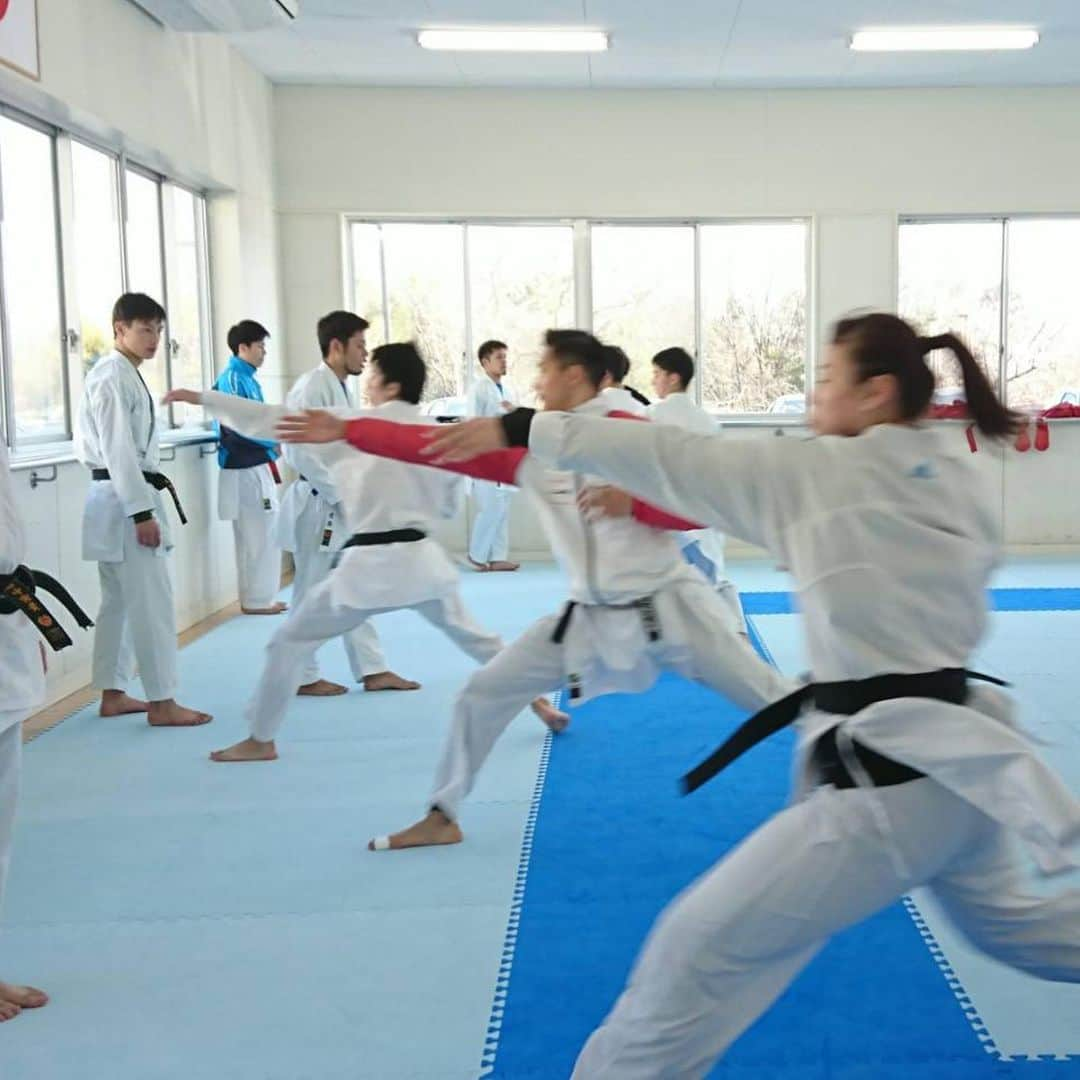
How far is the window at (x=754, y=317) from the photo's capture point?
9.52 meters

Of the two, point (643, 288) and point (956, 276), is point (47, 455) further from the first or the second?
point (956, 276)

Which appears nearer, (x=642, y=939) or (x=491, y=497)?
(x=642, y=939)

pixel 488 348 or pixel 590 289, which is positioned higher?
pixel 590 289

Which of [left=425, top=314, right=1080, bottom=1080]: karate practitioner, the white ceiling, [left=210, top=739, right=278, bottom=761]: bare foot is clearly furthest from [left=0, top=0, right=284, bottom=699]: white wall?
[left=425, top=314, right=1080, bottom=1080]: karate practitioner

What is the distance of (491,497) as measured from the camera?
8.98 metres

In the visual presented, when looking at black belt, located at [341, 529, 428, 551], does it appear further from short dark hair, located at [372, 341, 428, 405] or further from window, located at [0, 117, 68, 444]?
window, located at [0, 117, 68, 444]

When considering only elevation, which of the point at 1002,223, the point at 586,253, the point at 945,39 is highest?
the point at 945,39

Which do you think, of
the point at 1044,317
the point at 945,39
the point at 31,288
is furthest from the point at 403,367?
the point at 1044,317

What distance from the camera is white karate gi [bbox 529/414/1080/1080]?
167 centimetres

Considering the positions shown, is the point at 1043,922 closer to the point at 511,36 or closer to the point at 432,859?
the point at 432,859

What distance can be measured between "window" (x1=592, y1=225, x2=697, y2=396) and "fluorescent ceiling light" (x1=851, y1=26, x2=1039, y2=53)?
1961mm

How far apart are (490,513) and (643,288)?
6.71ft

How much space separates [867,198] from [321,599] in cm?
658

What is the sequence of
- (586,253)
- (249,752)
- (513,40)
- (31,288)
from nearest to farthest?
(249,752) < (31,288) < (513,40) < (586,253)
